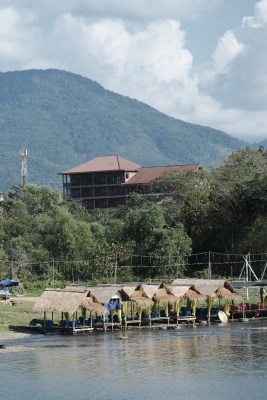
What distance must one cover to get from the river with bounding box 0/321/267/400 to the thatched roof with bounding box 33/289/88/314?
189 centimetres

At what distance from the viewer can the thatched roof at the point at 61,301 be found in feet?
175

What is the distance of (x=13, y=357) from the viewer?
44.5m

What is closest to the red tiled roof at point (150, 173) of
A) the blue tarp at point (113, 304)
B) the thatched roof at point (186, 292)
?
the thatched roof at point (186, 292)

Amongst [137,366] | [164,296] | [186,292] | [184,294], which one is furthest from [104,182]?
[137,366]

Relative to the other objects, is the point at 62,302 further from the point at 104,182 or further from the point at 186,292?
the point at 104,182

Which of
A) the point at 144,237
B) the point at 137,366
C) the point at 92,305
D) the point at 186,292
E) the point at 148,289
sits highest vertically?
the point at 144,237

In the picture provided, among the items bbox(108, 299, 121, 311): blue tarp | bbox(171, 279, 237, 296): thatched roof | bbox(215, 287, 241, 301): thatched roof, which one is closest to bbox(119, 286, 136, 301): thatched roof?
bbox(108, 299, 121, 311): blue tarp

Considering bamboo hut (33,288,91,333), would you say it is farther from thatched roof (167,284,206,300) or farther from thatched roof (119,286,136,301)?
thatched roof (167,284,206,300)

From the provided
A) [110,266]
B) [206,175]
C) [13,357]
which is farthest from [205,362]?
[206,175]

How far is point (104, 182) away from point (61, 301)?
309 feet

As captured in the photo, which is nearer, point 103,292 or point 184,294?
point 103,292

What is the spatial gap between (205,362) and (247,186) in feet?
167

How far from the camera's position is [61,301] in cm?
5362

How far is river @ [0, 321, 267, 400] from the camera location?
35469 mm
